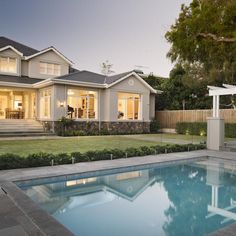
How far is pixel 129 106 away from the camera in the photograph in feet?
86.8

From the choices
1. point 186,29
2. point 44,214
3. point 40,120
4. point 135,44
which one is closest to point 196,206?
point 44,214

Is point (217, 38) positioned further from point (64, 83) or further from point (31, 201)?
point (64, 83)

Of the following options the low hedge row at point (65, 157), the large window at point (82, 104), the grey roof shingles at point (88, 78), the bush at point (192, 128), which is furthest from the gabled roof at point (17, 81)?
the bush at point (192, 128)

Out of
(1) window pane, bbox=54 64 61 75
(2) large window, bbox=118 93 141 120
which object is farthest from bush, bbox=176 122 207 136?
(1) window pane, bbox=54 64 61 75

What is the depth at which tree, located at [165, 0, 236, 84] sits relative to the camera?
31.5 feet

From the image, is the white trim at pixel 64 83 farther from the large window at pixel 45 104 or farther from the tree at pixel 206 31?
the tree at pixel 206 31

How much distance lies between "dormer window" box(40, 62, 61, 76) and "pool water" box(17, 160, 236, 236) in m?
16.9

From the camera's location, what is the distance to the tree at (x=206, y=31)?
959cm

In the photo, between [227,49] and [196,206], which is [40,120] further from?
[196,206]

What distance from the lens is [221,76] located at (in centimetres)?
2105

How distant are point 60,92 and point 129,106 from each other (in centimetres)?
930

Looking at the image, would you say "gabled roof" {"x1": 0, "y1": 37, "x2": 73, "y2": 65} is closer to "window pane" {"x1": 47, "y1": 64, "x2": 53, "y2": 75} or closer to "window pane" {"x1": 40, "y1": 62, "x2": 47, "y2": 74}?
"window pane" {"x1": 40, "y1": 62, "x2": 47, "y2": 74}

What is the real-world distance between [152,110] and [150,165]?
16.0 m

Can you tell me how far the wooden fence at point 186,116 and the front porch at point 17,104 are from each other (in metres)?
12.4
